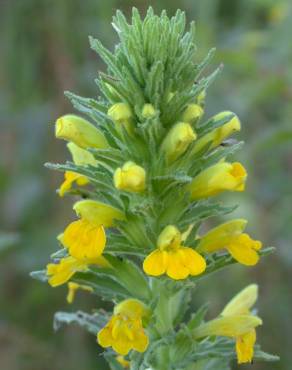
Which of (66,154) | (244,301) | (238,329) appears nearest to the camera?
(238,329)

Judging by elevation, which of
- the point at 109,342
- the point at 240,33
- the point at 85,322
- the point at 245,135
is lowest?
the point at 109,342

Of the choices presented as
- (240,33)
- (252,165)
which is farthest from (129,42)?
(240,33)

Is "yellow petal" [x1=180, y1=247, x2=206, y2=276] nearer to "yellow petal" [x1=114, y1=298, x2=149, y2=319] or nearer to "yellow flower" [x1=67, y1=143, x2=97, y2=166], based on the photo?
"yellow petal" [x1=114, y1=298, x2=149, y2=319]

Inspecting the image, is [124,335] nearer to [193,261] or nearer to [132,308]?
[132,308]

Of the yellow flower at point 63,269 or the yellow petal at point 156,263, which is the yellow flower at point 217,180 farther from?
the yellow flower at point 63,269

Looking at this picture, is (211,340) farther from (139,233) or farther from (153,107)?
(153,107)

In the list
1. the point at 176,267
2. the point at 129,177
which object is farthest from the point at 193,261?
the point at 129,177
